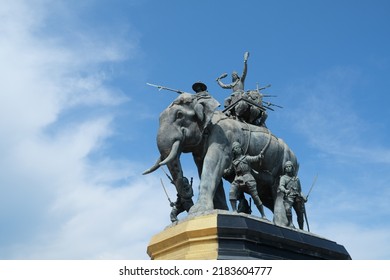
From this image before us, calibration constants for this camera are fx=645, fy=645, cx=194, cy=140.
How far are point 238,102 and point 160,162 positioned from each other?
8.92ft

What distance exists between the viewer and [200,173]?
1404cm

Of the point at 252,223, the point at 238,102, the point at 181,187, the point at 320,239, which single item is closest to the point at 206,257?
the point at 252,223

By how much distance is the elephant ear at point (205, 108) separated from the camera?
13367 millimetres

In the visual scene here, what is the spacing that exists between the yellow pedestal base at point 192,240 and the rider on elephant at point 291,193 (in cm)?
242

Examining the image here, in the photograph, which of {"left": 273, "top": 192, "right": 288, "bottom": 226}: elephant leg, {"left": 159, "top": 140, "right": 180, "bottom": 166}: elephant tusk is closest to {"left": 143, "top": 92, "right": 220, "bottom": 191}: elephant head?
{"left": 159, "top": 140, "right": 180, "bottom": 166}: elephant tusk

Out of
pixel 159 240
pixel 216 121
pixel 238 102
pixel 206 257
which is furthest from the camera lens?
pixel 238 102

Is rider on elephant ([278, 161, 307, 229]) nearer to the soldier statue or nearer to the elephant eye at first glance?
the soldier statue

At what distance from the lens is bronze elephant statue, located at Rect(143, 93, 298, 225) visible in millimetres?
13016

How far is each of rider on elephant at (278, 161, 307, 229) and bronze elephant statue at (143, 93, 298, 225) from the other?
16cm

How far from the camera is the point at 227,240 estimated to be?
1181 centimetres

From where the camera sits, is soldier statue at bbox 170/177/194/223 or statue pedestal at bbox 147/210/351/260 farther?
soldier statue at bbox 170/177/194/223

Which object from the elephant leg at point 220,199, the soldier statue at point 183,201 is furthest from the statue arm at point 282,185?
the soldier statue at point 183,201

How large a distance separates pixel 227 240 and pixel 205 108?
3068 millimetres

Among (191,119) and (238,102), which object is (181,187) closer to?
(191,119)
